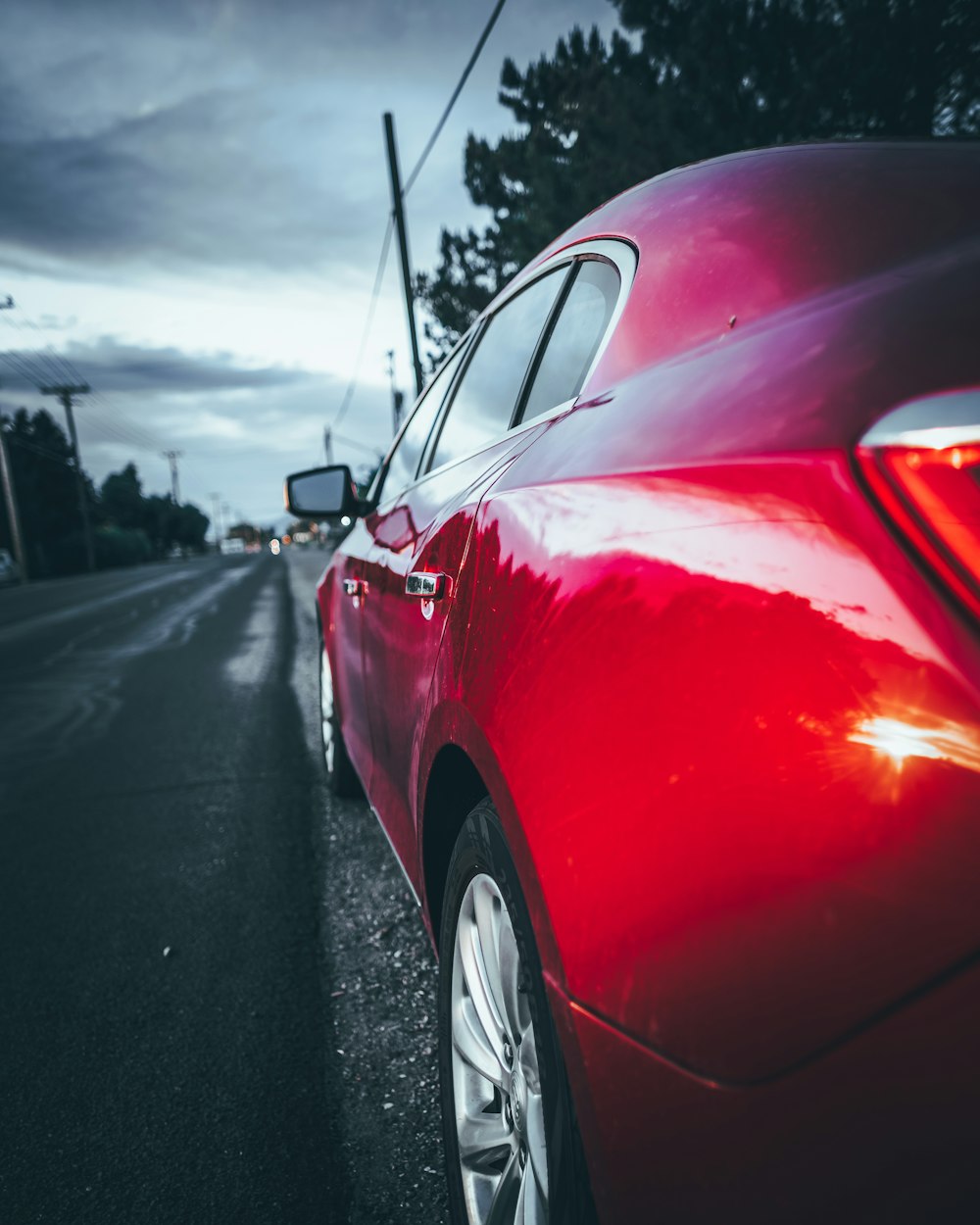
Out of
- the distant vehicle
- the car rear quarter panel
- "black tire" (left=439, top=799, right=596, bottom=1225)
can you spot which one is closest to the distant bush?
the distant vehicle

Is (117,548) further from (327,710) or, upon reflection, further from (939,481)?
(939,481)

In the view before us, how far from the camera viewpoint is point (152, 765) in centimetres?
525

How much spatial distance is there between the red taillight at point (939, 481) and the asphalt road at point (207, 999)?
5.30 ft

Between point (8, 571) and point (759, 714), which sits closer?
point (759, 714)

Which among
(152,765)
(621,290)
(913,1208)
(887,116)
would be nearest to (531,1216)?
(913,1208)

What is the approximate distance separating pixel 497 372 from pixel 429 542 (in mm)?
590

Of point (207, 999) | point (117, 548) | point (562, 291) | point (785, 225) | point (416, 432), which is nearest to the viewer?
point (785, 225)

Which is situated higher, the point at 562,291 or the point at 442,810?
the point at 562,291

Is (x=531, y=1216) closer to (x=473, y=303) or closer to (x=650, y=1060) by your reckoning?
(x=650, y=1060)

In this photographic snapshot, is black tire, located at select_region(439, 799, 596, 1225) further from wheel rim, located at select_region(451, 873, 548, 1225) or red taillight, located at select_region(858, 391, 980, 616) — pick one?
red taillight, located at select_region(858, 391, 980, 616)

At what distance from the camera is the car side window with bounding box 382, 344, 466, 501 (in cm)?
279

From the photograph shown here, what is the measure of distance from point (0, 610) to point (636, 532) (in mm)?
23220

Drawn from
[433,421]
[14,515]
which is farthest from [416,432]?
[14,515]

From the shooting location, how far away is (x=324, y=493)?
12.1 feet
